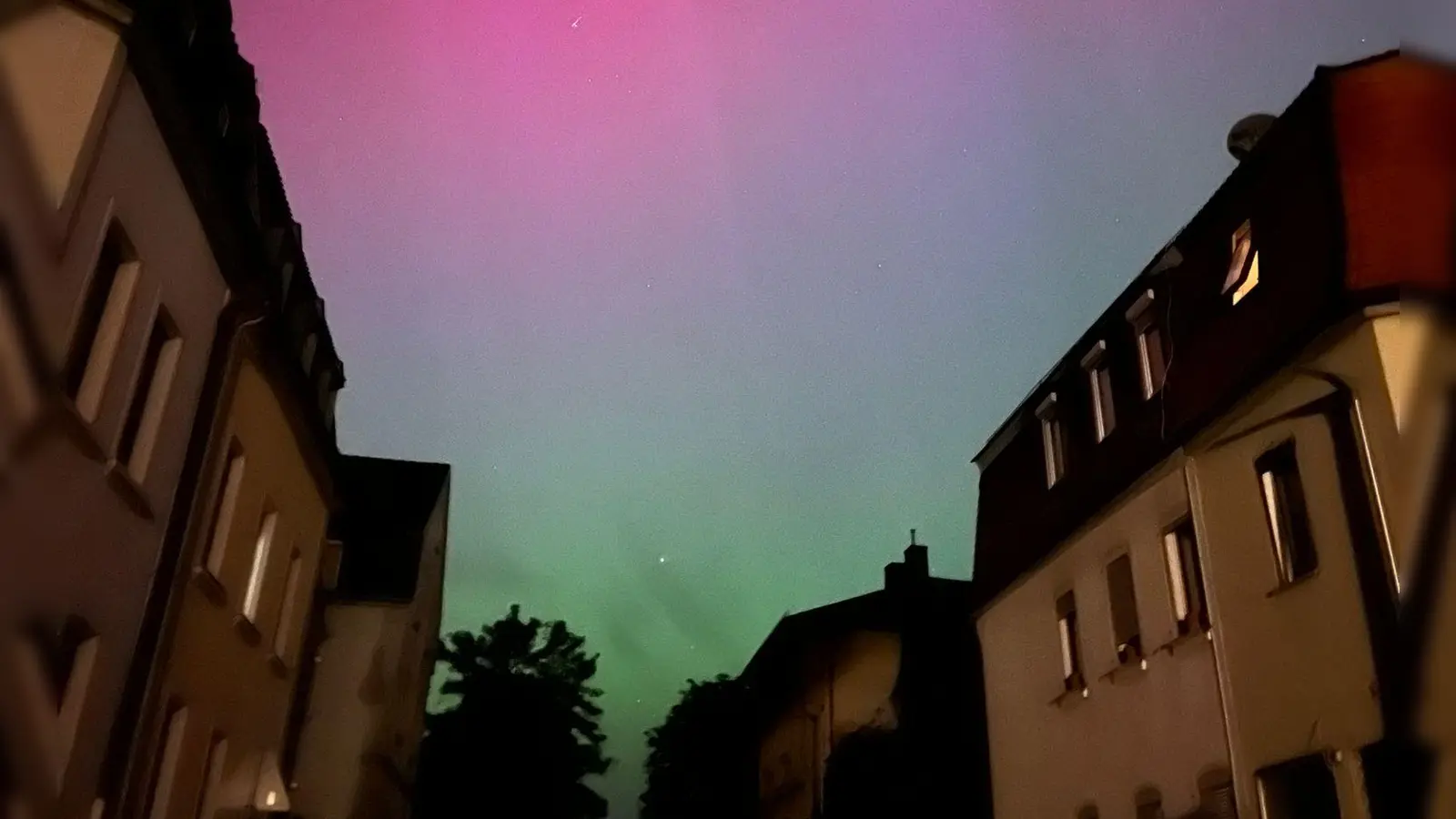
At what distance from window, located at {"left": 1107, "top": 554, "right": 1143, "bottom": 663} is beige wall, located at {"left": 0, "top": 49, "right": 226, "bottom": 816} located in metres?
10.9

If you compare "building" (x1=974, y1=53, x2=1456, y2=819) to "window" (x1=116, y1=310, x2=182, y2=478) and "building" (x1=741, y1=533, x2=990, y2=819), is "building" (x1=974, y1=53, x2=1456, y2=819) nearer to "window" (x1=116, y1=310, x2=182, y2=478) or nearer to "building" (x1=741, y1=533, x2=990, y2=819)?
"building" (x1=741, y1=533, x2=990, y2=819)

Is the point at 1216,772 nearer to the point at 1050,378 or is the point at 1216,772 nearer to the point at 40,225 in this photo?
the point at 1050,378

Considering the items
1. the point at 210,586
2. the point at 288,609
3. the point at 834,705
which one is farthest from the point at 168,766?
the point at 834,705

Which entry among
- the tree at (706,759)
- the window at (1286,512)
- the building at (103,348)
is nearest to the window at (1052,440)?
the window at (1286,512)

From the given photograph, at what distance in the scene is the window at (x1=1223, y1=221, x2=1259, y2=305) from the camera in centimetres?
1071

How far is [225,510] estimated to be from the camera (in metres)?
11.8

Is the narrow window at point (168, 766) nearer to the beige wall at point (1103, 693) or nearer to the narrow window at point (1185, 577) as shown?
the beige wall at point (1103, 693)

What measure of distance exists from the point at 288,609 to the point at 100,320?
6.85 meters

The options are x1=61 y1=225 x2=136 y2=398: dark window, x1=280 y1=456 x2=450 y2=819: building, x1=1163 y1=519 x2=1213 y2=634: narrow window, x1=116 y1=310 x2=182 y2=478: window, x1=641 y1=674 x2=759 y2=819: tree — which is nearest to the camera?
x1=61 y1=225 x2=136 y2=398: dark window

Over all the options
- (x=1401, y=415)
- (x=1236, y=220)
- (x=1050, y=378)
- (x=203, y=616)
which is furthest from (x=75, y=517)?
(x=1050, y=378)

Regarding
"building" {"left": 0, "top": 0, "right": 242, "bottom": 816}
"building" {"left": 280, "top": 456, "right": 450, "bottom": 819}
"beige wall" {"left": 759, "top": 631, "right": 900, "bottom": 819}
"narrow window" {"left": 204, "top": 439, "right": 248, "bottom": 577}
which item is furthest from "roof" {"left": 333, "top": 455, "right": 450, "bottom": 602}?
"building" {"left": 0, "top": 0, "right": 242, "bottom": 816}

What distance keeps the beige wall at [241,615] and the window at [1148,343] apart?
10928 millimetres

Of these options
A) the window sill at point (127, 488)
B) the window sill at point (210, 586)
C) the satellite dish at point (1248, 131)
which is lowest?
Answer: the window sill at point (210, 586)

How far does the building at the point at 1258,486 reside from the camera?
8.68 meters
